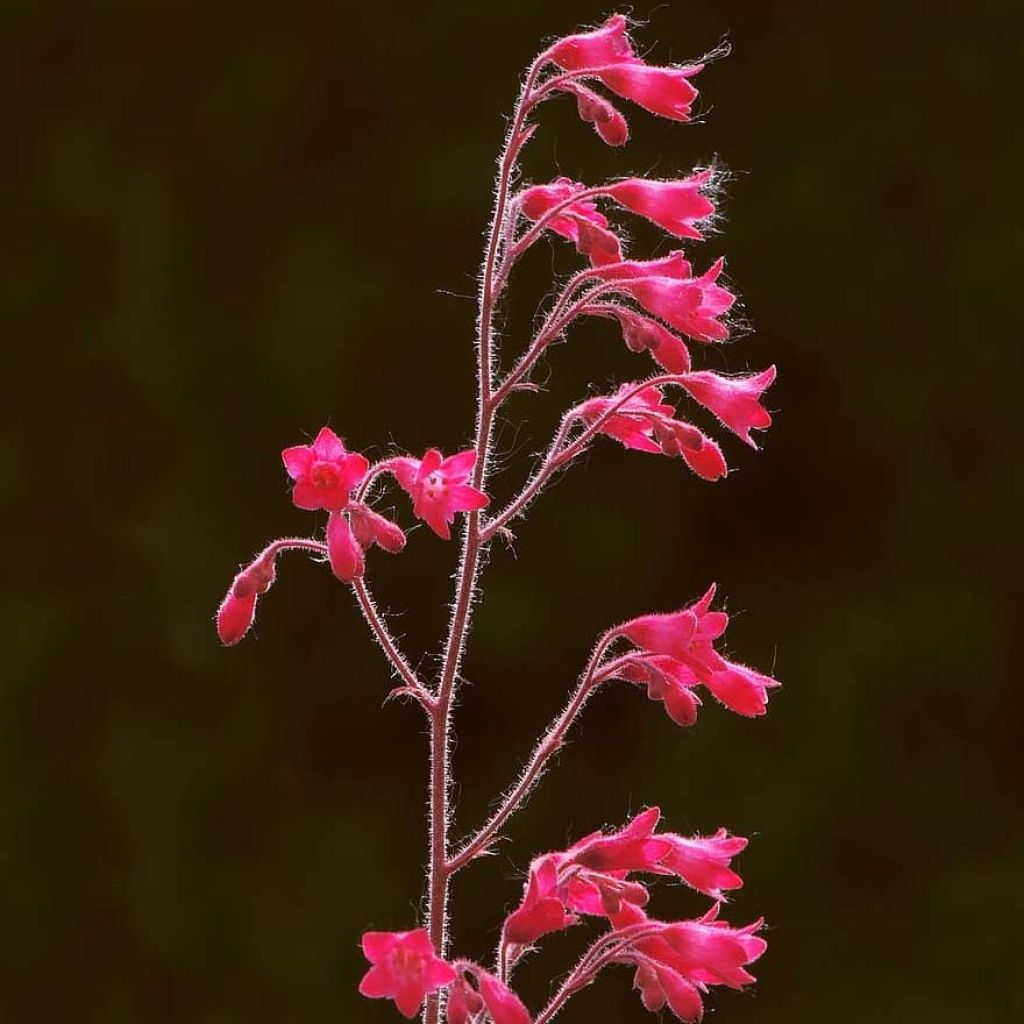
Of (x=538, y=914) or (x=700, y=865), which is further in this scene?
(x=700, y=865)

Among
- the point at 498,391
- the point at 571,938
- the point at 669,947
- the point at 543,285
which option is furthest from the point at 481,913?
the point at 498,391

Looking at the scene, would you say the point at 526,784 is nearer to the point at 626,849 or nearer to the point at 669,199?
the point at 626,849

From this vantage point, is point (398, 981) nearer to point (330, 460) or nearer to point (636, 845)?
point (636, 845)

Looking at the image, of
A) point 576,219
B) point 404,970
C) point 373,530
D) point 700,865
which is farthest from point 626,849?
point 576,219

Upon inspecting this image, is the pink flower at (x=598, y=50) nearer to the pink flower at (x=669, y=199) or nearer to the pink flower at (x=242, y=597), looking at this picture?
the pink flower at (x=669, y=199)

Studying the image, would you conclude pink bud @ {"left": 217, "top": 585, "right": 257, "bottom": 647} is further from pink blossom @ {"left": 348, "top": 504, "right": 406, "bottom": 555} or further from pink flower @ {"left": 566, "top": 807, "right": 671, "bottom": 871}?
pink flower @ {"left": 566, "top": 807, "right": 671, "bottom": 871}
